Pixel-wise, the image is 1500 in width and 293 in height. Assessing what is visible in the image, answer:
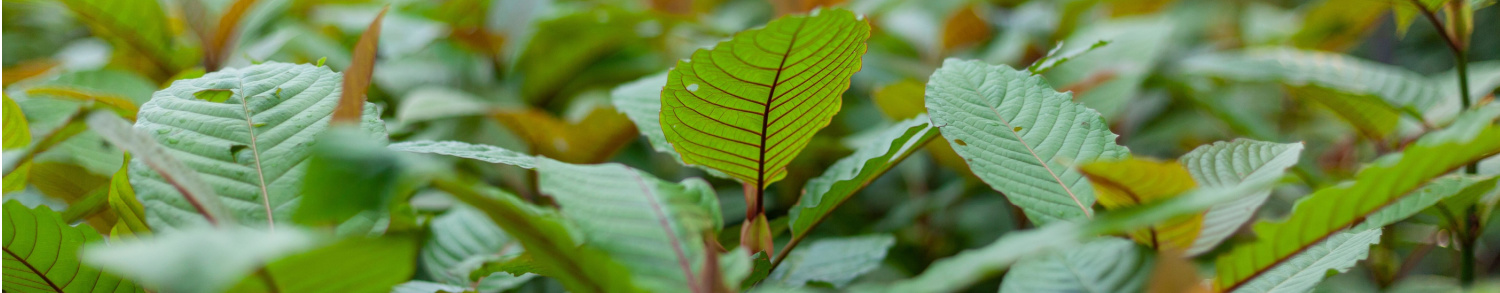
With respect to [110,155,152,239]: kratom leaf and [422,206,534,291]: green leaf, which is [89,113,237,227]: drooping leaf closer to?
[110,155,152,239]: kratom leaf

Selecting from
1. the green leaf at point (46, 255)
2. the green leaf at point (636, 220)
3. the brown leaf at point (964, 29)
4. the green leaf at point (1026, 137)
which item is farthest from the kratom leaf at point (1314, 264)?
the brown leaf at point (964, 29)

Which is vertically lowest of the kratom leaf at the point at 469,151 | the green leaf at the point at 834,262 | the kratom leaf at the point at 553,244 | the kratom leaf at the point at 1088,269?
the green leaf at the point at 834,262

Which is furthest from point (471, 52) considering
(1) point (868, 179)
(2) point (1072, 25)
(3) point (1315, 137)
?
(3) point (1315, 137)

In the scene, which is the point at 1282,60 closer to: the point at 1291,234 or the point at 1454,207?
the point at 1454,207

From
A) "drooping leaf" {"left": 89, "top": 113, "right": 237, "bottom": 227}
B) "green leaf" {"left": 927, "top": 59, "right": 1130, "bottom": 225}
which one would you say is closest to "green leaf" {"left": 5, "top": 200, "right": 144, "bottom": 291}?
"drooping leaf" {"left": 89, "top": 113, "right": 237, "bottom": 227}

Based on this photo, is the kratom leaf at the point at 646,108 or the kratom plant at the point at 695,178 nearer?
the kratom plant at the point at 695,178

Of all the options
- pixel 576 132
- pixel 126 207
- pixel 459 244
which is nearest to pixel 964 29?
pixel 576 132

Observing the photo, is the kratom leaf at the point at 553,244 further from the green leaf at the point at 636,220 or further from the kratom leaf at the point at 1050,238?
the kratom leaf at the point at 1050,238
